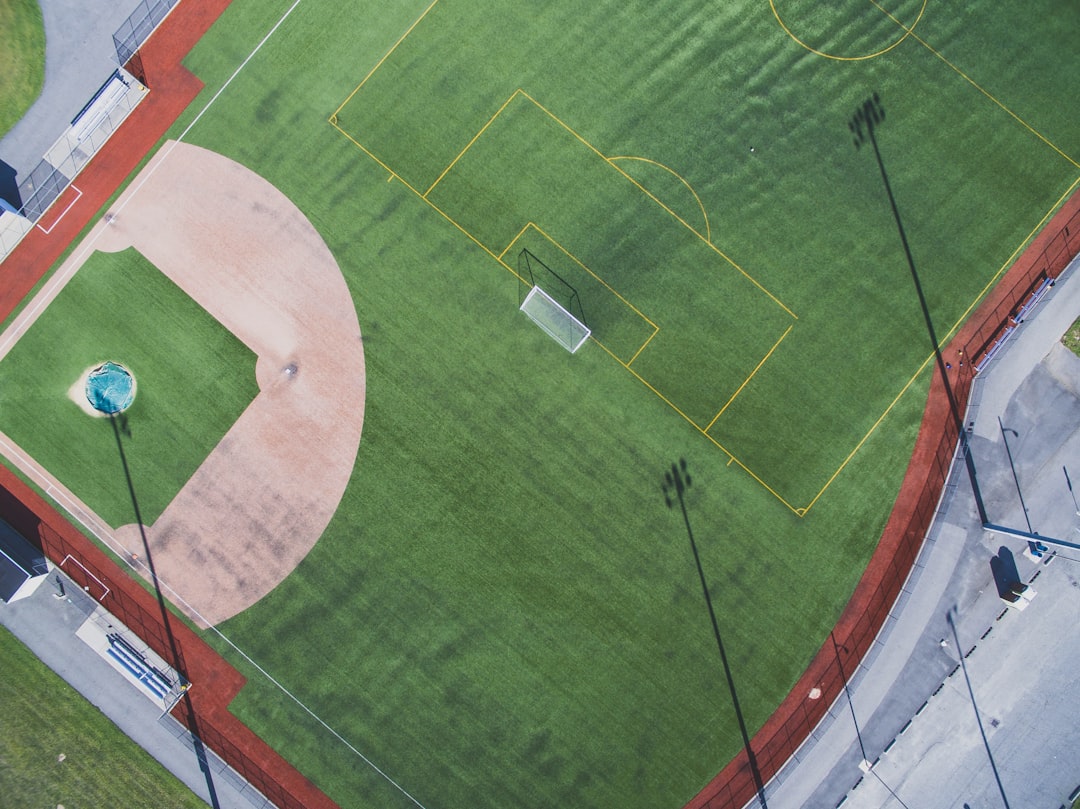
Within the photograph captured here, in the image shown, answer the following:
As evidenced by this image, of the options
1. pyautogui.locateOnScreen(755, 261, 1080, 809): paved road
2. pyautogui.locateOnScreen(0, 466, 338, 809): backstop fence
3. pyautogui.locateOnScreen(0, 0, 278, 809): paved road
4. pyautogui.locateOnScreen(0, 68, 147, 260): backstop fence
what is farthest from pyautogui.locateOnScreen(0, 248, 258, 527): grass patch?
pyautogui.locateOnScreen(755, 261, 1080, 809): paved road

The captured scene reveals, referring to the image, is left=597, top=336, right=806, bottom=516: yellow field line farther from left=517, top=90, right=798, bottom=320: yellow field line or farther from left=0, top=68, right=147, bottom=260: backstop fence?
left=0, top=68, right=147, bottom=260: backstop fence

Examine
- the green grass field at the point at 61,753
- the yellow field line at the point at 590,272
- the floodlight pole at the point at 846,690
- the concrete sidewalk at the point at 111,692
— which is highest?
the yellow field line at the point at 590,272

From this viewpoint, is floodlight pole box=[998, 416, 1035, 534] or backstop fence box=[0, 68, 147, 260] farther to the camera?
backstop fence box=[0, 68, 147, 260]

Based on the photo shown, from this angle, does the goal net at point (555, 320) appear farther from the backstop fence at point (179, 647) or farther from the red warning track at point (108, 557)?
the backstop fence at point (179, 647)

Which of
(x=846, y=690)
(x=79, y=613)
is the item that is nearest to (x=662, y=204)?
(x=846, y=690)

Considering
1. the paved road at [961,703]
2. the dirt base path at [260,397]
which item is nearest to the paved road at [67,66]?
the dirt base path at [260,397]

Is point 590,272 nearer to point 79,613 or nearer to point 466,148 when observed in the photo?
point 466,148
